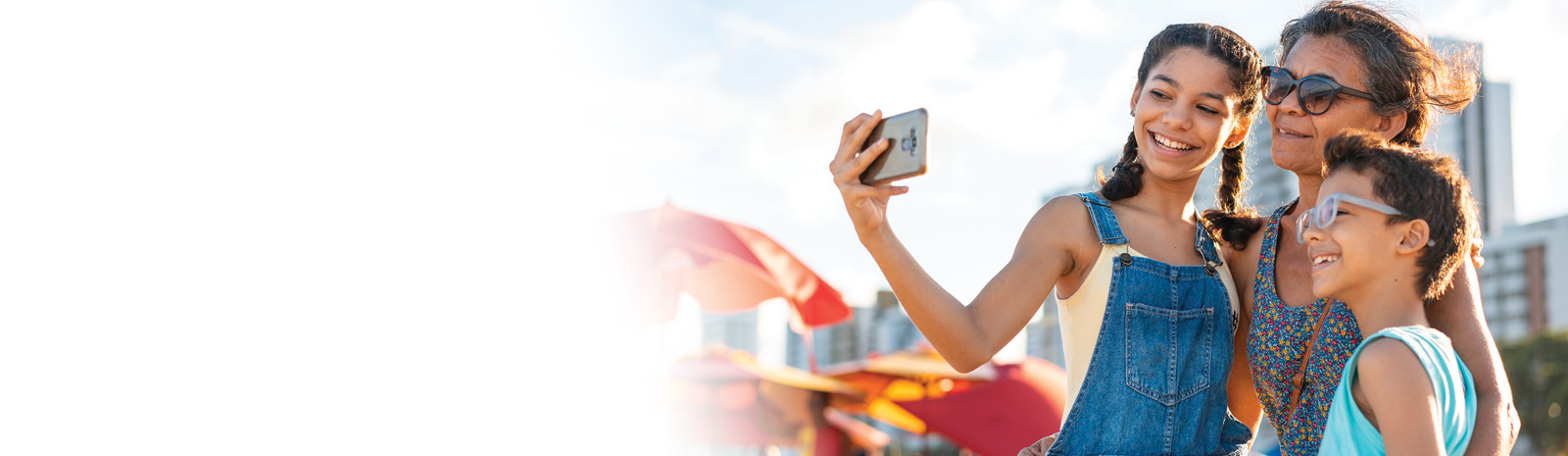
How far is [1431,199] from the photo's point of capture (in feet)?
5.82

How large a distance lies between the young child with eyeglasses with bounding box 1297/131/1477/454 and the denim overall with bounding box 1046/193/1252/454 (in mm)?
355

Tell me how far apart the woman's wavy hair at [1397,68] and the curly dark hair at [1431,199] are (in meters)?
0.44

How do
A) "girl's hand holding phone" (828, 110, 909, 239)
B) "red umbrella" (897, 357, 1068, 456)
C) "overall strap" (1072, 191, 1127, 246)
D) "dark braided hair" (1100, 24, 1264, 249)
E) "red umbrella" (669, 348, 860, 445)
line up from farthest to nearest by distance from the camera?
1. "red umbrella" (669, 348, 860, 445)
2. "red umbrella" (897, 357, 1068, 456)
3. "dark braided hair" (1100, 24, 1264, 249)
4. "overall strap" (1072, 191, 1127, 246)
5. "girl's hand holding phone" (828, 110, 909, 239)

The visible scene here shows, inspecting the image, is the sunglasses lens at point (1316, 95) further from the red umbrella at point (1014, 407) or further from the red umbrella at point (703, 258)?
the red umbrella at point (1014, 407)

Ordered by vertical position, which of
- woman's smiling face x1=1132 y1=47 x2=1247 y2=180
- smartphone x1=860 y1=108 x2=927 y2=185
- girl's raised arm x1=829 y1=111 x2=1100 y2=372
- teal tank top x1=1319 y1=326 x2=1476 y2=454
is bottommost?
teal tank top x1=1319 y1=326 x2=1476 y2=454

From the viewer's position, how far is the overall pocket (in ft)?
7.10

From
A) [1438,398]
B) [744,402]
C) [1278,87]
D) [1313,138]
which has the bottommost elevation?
[744,402]

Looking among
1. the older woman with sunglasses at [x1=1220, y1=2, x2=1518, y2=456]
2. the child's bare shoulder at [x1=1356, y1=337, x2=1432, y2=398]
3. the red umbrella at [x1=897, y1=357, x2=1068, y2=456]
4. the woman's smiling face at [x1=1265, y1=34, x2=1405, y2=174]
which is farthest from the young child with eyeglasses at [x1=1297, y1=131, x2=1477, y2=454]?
the red umbrella at [x1=897, y1=357, x2=1068, y2=456]

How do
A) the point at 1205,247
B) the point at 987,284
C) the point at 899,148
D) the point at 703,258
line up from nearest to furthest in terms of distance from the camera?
1. the point at 899,148
2. the point at 987,284
3. the point at 1205,247
4. the point at 703,258

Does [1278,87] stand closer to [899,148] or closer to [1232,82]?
[1232,82]

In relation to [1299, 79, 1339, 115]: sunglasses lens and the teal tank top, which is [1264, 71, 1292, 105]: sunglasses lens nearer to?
[1299, 79, 1339, 115]: sunglasses lens

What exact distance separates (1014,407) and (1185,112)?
751 cm

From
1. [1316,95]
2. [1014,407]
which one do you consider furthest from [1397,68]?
[1014,407]

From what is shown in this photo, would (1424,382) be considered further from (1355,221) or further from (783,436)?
(783,436)
